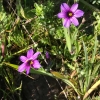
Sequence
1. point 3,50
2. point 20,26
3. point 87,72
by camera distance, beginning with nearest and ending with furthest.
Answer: point 87,72 → point 3,50 → point 20,26

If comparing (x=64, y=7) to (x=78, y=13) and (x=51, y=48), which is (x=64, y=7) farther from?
Answer: (x=51, y=48)

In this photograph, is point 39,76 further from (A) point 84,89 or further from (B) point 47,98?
(A) point 84,89

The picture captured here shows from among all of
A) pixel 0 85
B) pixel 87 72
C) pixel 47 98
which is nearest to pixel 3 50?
pixel 0 85

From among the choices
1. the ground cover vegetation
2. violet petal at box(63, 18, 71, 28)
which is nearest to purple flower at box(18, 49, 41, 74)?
the ground cover vegetation

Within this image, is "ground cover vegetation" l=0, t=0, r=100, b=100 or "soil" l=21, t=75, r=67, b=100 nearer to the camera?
"ground cover vegetation" l=0, t=0, r=100, b=100

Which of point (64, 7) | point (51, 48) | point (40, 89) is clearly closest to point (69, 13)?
point (64, 7)

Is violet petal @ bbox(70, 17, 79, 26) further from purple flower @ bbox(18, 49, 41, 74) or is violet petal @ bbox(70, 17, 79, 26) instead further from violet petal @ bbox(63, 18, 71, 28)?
purple flower @ bbox(18, 49, 41, 74)

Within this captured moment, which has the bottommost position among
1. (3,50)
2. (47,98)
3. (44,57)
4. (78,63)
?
(47,98)

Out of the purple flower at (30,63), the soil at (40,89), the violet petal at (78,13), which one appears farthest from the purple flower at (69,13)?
the soil at (40,89)

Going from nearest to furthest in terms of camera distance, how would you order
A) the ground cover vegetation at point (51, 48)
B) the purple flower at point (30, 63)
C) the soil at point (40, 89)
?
the purple flower at point (30, 63) < the ground cover vegetation at point (51, 48) < the soil at point (40, 89)

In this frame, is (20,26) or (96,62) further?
(20,26)

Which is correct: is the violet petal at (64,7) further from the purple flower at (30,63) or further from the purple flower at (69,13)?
the purple flower at (30,63)
